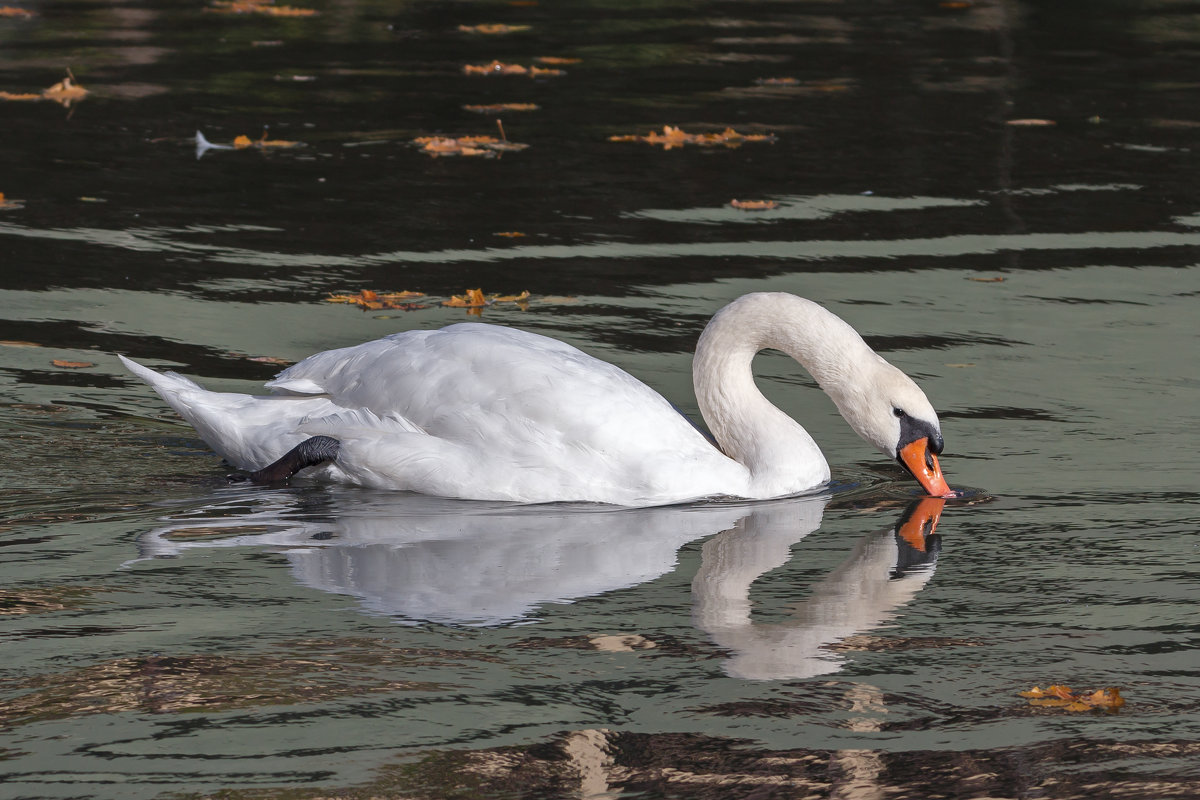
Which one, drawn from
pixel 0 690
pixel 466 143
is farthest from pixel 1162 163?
pixel 0 690

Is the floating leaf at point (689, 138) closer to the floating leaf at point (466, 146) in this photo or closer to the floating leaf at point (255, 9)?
the floating leaf at point (466, 146)

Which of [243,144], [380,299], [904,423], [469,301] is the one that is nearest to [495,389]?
[904,423]

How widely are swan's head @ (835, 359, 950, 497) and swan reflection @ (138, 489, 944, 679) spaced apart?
0.46 feet

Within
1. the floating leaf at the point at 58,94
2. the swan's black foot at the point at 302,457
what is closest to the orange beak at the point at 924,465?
the swan's black foot at the point at 302,457

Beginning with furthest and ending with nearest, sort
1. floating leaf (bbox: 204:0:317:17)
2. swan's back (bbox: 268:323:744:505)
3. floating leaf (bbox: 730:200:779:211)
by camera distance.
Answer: floating leaf (bbox: 204:0:317:17) < floating leaf (bbox: 730:200:779:211) < swan's back (bbox: 268:323:744:505)

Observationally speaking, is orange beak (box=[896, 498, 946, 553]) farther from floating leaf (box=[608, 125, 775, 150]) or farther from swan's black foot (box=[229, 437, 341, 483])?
floating leaf (box=[608, 125, 775, 150])

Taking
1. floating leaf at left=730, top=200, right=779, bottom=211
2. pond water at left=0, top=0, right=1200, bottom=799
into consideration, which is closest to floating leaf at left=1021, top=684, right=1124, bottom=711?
pond water at left=0, top=0, right=1200, bottom=799

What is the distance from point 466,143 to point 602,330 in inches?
183

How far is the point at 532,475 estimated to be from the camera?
653cm

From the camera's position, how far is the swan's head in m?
6.67

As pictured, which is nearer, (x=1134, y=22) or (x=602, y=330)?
(x=602, y=330)

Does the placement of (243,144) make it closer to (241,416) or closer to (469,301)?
(469,301)

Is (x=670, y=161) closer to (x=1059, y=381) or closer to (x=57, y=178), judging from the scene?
(x=57, y=178)

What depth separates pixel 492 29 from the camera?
743 inches
